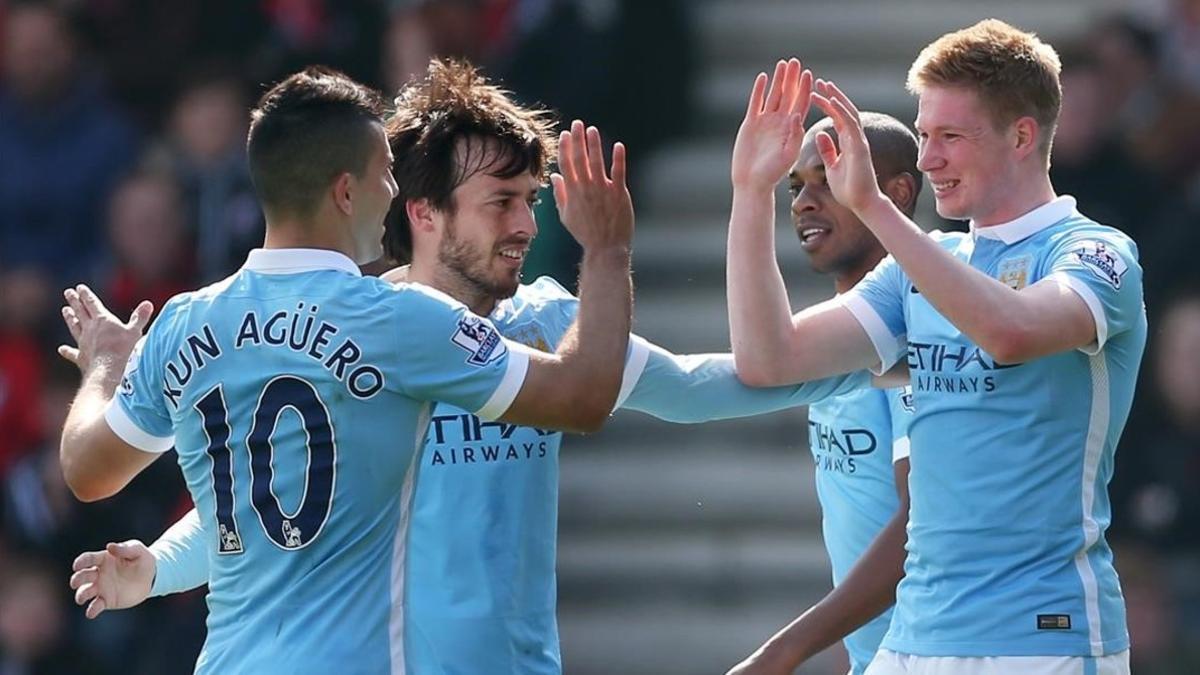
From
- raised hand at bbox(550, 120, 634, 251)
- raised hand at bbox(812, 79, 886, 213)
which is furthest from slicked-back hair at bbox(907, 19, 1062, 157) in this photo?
raised hand at bbox(550, 120, 634, 251)

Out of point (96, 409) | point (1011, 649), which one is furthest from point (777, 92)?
point (96, 409)

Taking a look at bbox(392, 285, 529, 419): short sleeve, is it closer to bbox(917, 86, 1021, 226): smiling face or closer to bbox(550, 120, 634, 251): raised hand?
bbox(550, 120, 634, 251): raised hand

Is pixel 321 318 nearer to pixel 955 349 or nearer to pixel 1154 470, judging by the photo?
pixel 955 349

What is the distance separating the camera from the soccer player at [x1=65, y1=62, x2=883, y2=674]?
4.79 metres

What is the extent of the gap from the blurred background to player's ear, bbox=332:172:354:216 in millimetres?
4560

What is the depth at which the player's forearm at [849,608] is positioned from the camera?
498 centimetres

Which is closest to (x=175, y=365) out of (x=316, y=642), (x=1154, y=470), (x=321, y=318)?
(x=321, y=318)

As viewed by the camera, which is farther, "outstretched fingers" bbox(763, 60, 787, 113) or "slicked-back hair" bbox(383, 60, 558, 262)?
"slicked-back hair" bbox(383, 60, 558, 262)

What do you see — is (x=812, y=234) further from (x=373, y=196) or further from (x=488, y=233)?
(x=373, y=196)

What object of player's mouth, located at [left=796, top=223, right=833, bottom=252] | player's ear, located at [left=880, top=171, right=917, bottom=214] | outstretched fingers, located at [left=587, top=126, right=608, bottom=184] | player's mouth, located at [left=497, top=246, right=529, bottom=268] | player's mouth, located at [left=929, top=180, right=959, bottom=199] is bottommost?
player's mouth, located at [left=497, top=246, right=529, bottom=268]

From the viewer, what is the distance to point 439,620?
479 centimetres

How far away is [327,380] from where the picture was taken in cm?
431

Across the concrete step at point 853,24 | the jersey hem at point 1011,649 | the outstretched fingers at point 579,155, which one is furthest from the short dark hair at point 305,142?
the concrete step at point 853,24

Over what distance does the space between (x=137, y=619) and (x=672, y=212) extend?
331cm
